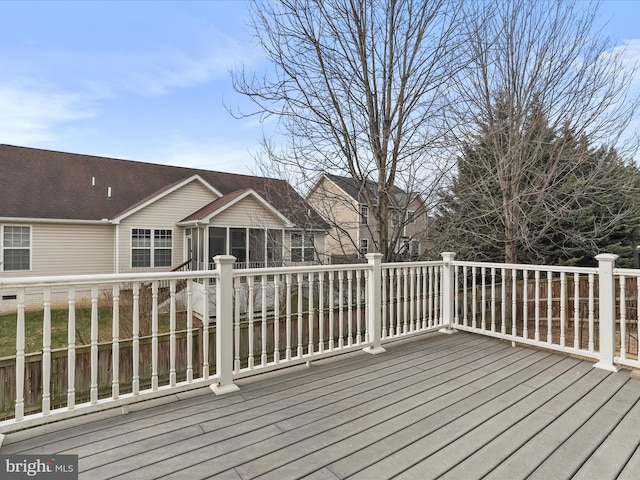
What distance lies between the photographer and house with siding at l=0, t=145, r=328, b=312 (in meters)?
9.99

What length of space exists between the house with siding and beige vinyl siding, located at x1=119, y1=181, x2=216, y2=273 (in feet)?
0.10

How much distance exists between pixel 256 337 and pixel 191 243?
27.2ft

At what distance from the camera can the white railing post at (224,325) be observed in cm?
260

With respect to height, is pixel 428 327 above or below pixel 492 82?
below

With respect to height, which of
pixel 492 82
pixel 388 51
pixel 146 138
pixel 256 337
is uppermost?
pixel 146 138

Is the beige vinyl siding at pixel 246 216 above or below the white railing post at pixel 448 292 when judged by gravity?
above

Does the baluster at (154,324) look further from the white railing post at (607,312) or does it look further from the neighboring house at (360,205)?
the white railing post at (607,312)

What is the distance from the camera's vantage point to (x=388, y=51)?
167 inches

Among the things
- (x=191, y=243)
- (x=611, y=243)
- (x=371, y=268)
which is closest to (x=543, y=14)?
(x=371, y=268)

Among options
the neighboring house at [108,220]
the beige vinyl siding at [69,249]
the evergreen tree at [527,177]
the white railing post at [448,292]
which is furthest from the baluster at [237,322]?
the beige vinyl siding at [69,249]

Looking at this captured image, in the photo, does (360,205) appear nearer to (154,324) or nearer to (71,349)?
(154,324)

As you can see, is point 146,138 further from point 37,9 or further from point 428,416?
point 428,416

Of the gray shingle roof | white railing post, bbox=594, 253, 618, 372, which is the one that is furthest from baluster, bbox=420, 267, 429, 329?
the gray shingle roof

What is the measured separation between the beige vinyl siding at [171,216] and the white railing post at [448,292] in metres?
9.80
